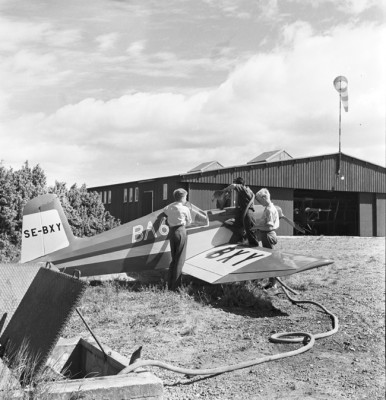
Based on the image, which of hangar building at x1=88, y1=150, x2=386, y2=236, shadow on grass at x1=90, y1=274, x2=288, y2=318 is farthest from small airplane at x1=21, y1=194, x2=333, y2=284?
hangar building at x1=88, y1=150, x2=386, y2=236

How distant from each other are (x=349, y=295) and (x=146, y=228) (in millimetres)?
4048

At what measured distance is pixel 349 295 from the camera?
853 centimetres

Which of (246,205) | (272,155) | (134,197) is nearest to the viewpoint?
(246,205)

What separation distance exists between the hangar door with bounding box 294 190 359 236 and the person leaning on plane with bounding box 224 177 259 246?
75.2 ft

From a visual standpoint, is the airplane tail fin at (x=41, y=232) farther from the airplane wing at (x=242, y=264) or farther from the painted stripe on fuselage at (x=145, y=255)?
the airplane wing at (x=242, y=264)

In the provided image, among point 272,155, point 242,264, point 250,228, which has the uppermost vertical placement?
point 272,155

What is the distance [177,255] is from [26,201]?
8.41m

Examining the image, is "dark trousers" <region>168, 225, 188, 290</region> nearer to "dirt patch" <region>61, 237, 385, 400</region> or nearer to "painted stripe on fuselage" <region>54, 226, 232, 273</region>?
"dirt patch" <region>61, 237, 385, 400</region>

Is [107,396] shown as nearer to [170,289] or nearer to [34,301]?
[34,301]

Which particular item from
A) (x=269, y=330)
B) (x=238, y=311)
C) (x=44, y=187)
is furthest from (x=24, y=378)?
(x=44, y=187)

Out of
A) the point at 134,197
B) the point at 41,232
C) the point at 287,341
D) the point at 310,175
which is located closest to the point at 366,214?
the point at 310,175

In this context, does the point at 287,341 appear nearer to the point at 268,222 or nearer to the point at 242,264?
the point at 242,264

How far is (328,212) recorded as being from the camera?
3388cm

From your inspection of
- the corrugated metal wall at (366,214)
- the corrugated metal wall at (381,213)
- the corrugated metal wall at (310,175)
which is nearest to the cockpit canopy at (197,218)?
the corrugated metal wall at (310,175)
